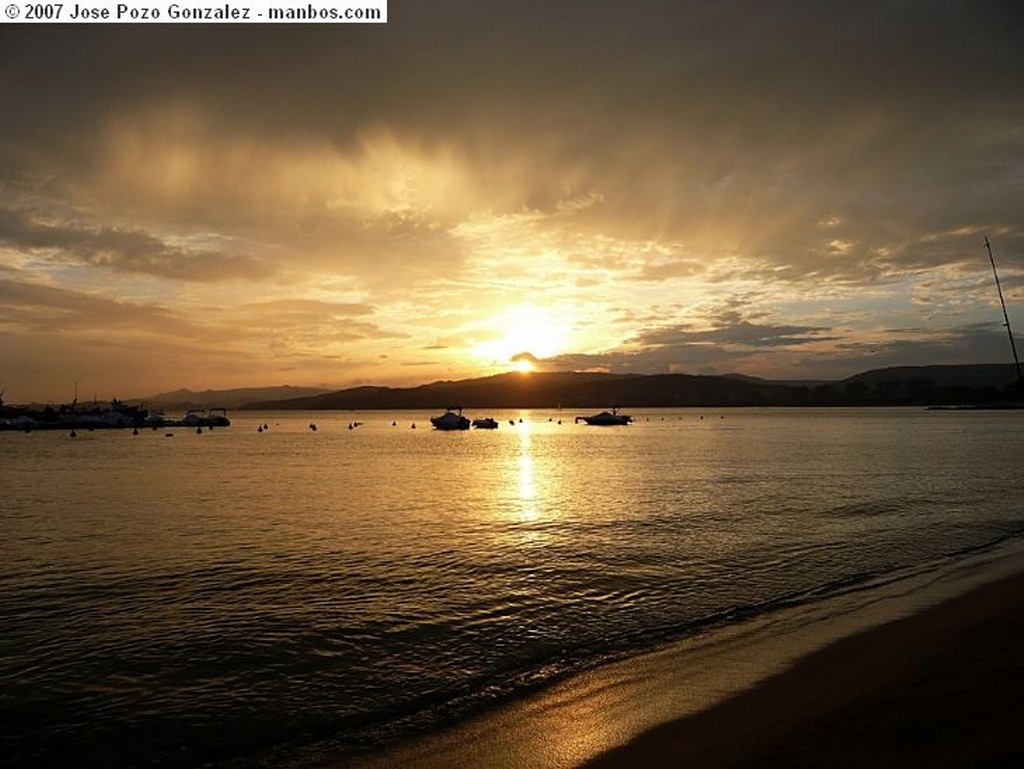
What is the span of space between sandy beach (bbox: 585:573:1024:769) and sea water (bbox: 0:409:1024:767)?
116 inches

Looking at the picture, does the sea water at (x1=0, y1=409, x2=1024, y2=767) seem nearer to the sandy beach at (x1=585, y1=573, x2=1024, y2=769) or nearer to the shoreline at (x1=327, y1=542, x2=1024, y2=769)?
the shoreline at (x1=327, y1=542, x2=1024, y2=769)

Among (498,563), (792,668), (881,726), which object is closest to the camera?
(881,726)

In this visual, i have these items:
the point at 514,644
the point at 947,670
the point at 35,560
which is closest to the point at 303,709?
the point at 514,644

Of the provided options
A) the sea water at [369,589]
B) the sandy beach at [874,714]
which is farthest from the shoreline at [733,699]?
the sea water at [369,589]

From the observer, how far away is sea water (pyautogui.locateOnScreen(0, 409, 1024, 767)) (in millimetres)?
10094

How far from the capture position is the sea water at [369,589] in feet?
33.1

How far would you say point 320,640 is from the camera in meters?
13.5

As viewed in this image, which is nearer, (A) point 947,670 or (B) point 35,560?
(A) point 947,670

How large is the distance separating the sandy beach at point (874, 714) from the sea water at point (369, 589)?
9.66 ft

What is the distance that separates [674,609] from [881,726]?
7077 mm

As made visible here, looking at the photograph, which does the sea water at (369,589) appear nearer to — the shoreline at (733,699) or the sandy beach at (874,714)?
the shoreline at (733,699)

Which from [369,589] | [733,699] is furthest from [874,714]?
[369,589]

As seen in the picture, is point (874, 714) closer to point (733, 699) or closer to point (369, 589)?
point (733, 699)

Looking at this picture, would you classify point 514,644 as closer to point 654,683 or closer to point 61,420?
point 654,683
